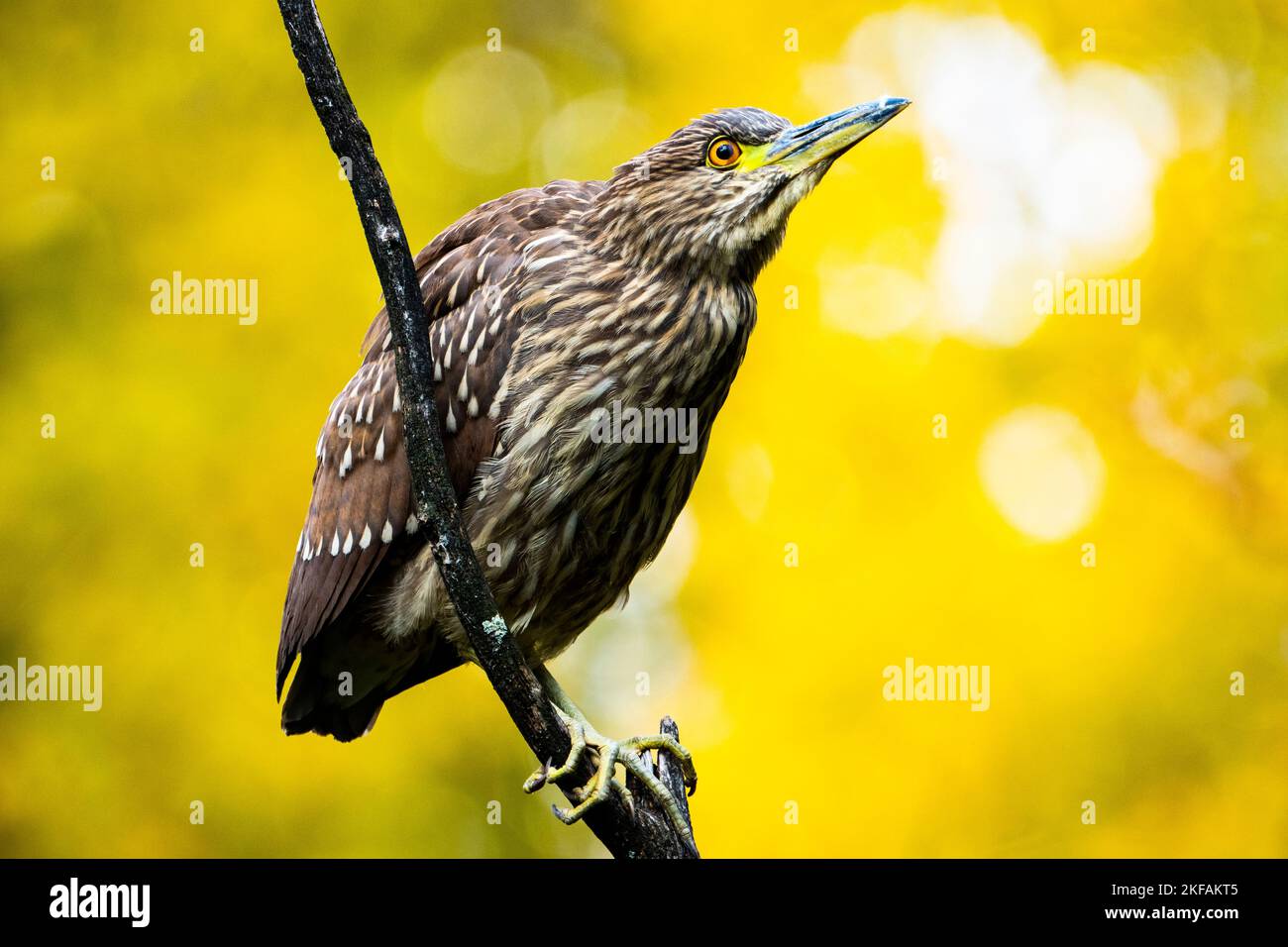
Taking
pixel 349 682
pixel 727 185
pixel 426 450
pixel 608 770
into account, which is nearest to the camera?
pixel 426 450

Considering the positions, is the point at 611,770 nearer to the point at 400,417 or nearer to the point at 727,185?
the point at 400,417

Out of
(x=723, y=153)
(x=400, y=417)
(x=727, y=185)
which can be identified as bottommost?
(x=400, y=417)

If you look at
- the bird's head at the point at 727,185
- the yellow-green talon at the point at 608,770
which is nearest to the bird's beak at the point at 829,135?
the bird's head at the point at 727,185

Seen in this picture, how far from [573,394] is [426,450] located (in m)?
0.64

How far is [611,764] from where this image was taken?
3.93 meters

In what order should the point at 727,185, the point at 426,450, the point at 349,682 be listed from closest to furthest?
1. the point at 426,450
2. the point at 727,185
3. the point at 349,682

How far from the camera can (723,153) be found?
415 cm

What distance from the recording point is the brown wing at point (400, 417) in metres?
4.17

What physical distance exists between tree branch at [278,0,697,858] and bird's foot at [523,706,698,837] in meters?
0.04

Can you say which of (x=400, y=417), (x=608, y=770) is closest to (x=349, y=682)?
(x=400, y=417)

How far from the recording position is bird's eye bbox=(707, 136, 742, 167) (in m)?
4.14

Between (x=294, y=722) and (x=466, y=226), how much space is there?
199cm

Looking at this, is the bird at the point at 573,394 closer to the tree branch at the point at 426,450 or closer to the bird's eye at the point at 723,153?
the bird's eye at the point at 723,153

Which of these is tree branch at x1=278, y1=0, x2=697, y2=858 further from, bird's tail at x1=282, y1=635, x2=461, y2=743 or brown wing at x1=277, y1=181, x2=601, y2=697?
bird's tail at x1=282, y1=635, x2=461, y2=743
